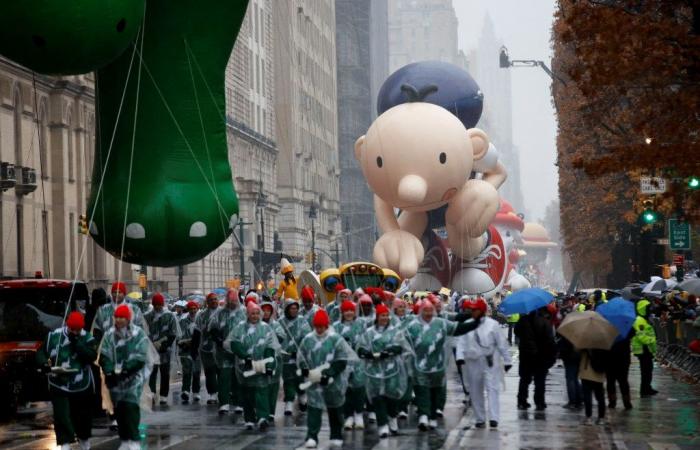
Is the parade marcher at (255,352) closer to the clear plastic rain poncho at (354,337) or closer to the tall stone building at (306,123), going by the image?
the clear plastic rain poncho at (354,337)

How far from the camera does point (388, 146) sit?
103ft

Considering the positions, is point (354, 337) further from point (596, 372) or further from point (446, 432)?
point (596, 372)

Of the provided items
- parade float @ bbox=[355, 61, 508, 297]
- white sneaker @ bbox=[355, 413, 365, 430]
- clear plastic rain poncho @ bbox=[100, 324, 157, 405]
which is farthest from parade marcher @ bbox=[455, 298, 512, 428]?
parade float @ bbox=[355, 61, 508, 297]

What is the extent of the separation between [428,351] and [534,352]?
2.95m

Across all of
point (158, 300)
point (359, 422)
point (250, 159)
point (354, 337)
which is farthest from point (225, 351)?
point (250, 159)

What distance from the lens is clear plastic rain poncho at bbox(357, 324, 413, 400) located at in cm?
1880

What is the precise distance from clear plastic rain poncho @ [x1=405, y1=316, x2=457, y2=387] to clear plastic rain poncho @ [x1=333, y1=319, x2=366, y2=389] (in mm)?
826

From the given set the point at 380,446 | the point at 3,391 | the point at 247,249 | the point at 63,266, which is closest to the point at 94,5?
the point at 380,446

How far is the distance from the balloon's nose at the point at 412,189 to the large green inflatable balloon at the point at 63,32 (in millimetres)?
15499

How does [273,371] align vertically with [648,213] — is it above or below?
below

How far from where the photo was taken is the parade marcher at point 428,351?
768 inches

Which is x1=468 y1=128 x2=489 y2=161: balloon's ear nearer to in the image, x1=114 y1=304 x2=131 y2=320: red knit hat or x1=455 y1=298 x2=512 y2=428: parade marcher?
x1=455 y1=298 x2=512 y2=428: parade marcher

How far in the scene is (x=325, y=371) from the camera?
17141mm

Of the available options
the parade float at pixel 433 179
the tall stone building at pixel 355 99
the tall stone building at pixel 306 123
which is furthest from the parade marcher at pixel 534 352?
the tall stone building at pixel 355 99
